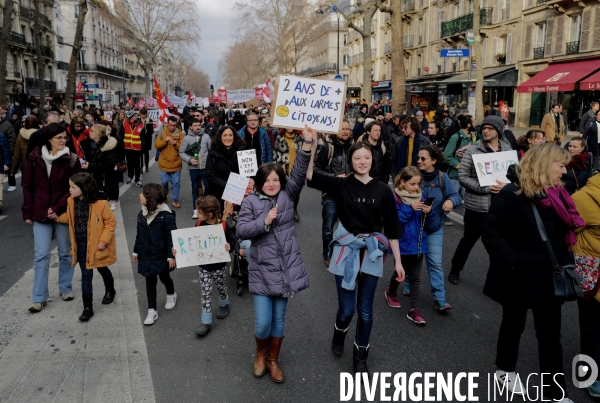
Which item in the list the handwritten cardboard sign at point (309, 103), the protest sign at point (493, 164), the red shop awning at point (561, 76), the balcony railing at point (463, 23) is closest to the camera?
the handwritten cardboard sign at point (309, 103)

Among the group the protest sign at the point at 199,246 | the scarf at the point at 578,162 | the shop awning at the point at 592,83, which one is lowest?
the protest sign at the point at 199,246

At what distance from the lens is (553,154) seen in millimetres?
3213

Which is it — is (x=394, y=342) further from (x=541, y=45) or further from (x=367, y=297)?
(x=541, y=45)

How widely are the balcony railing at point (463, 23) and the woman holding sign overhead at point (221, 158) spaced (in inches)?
1254

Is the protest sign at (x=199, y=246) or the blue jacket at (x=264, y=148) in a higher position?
the blue jacket at (x=264, y=148)

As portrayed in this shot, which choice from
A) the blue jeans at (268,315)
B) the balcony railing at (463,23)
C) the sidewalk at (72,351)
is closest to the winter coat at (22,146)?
the sidewalk at (72,351)

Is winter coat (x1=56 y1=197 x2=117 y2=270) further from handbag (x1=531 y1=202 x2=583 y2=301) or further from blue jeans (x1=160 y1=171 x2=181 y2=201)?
blue jeans (x1=160 y1=171 x2=181 y2=201)

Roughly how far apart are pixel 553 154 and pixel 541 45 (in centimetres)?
2946

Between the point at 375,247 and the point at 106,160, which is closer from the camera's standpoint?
the point at 375,247

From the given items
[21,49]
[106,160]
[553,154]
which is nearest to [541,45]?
[106,160]

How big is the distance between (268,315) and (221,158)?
3.30m

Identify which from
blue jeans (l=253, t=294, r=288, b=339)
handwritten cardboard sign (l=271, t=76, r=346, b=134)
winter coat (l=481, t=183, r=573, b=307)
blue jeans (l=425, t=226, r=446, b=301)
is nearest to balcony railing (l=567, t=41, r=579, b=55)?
blue jeans (l=425, t=226, r=446, b=301)

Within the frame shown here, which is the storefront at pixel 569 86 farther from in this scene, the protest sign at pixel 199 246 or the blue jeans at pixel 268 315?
the blue jeans at pixel 268 315

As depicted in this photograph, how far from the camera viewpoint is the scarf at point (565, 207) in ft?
10.6
